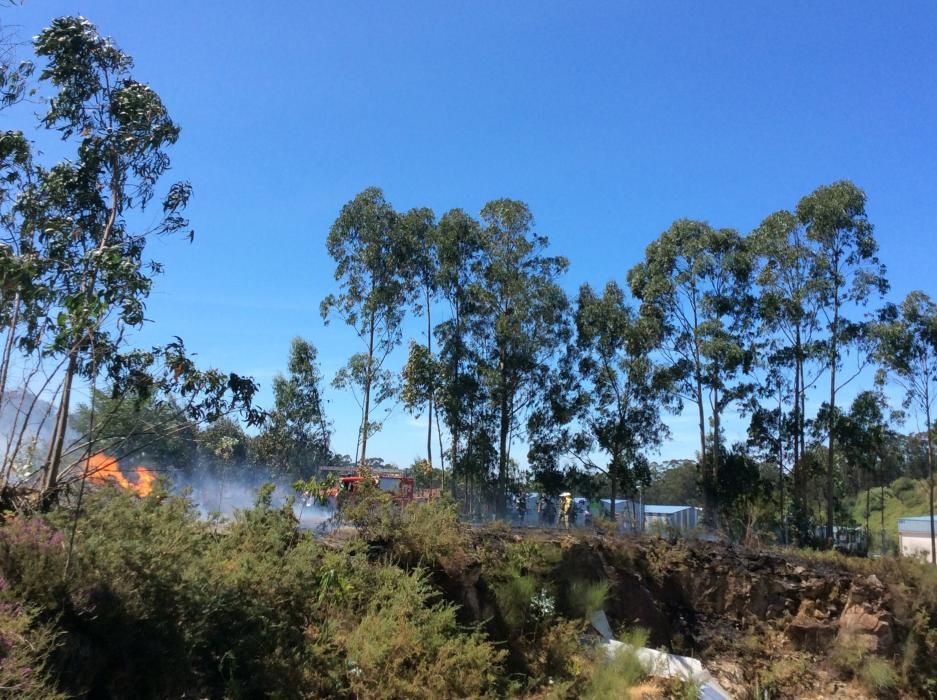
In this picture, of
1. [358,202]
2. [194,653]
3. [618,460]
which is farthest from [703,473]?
[194,653]

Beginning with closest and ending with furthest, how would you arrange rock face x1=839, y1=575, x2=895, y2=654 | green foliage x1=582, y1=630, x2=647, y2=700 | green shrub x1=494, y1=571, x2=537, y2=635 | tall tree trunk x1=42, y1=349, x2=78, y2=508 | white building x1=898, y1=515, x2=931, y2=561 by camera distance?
tall tree trunk x1=42, y1=349, x2=78, y2=508 → green foliage x1=582, y1=630, x2=647, y2=700 → green shrub x1=494, y1=571, x2=537, y2=635 → rock face x1=839, y1=575, x2=895, y2=654 → white building x1=898, y1=515, x2=931, y2=561

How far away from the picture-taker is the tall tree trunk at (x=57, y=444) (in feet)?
25.9

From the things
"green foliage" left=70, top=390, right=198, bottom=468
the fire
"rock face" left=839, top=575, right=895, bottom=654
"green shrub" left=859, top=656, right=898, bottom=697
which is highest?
"green foliage" left=70, top=390, right=198, bottom=468

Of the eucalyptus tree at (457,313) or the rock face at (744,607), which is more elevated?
the eucalyptus tree at (457,313)

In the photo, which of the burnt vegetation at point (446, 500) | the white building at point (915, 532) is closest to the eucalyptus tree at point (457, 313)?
the burnt vegetation at point (446, 500)

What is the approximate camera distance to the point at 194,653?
22.5ft

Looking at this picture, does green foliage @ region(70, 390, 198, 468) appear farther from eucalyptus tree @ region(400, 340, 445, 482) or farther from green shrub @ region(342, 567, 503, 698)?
eucalyptus tree @ region(400, 340, 445, 482)

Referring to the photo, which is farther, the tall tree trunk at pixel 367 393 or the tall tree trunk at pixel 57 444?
the tall tree trunk at pixel 367 393

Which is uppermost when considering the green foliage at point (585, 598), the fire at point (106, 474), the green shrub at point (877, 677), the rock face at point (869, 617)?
→ the fire at point (106, 474)

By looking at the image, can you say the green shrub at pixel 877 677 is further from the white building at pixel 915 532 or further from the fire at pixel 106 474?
the white building at pixel 915 532

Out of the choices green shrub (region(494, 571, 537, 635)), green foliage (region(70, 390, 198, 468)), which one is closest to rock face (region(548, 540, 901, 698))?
A: green shrub (region(494, 571, 537, 635))

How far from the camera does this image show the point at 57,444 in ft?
27.8

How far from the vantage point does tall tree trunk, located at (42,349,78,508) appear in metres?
7.89

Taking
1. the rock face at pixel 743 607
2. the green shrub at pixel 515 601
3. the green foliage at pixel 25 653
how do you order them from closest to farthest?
the green foliage at pixel 25 653 < the green shrub at pixel 515 601 < the rock face at pixel 743 607
